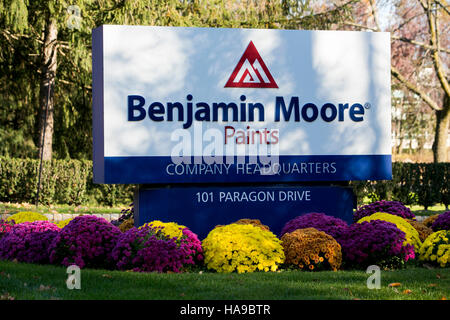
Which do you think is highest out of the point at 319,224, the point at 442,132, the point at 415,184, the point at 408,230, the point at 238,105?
the point at 442,132

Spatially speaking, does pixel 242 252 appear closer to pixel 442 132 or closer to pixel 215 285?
pixel 215 285

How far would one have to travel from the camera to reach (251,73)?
11328 millimetres

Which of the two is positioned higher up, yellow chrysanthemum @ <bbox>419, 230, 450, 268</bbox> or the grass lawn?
yellow chrysanthemum @ <bbox>419, 230, 450, 268</bbox>

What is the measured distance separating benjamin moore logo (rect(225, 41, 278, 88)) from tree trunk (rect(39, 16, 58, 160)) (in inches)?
442

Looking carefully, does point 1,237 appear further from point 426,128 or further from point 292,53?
point 426,128

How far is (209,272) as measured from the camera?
30.0 ft

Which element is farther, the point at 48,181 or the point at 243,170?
the point at 48,181

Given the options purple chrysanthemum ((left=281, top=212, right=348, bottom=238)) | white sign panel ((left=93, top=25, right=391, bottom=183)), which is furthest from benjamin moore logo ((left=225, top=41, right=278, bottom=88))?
purple chrysanthemum ((left=281, top=212, right=348, bottom=238))

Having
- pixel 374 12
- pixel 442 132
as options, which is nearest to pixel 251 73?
pixel 374 12

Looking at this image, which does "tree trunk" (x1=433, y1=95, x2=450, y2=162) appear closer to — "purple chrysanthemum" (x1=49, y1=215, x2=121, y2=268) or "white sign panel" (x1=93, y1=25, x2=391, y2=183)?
"white sign panel" (x1=93, y1=25, x2=391, y2=183)

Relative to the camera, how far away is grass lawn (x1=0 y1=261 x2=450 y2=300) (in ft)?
22.4

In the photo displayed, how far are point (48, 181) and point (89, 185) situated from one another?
4.88ft

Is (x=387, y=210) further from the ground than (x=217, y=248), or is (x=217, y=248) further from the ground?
(x=387, y=210)

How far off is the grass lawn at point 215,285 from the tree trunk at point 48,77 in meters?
12.9
